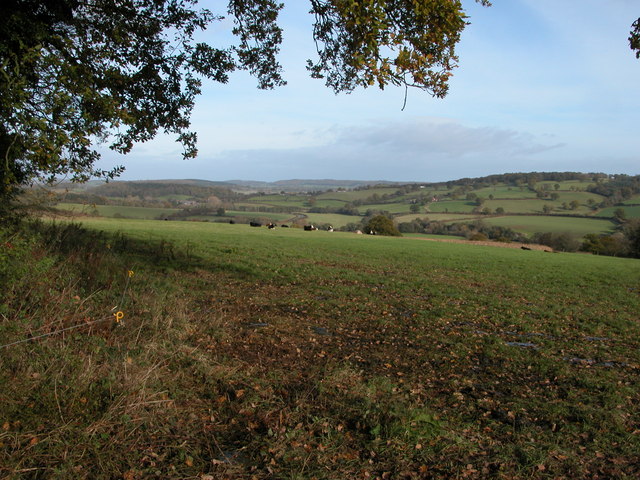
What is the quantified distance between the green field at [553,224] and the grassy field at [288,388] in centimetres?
7161

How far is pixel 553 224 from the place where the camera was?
264 ft

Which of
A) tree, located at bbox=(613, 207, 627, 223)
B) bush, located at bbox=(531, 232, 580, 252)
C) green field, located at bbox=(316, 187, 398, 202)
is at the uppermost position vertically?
green field, located at bbox=(316, 187, 398, 202)

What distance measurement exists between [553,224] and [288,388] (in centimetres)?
8634

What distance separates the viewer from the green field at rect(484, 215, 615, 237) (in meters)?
73.9

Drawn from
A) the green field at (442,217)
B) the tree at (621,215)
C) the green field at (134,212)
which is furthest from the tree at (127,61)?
the tree at (621,215)

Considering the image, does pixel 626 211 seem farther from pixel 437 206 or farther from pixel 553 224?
pixel 437 206

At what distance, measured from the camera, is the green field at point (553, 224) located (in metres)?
73.9

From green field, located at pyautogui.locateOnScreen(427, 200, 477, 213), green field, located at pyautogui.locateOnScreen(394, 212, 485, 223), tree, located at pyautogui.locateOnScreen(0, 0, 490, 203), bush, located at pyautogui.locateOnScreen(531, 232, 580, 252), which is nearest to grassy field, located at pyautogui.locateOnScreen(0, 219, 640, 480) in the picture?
tree, located at pyautogui.locateOnScreen(0, 0, 490, 203)

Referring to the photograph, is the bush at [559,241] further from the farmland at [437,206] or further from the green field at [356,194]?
the green field at [356,194]

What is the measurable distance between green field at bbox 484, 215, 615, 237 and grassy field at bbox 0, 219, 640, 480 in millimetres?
71606

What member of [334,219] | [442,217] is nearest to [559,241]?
[442,217]

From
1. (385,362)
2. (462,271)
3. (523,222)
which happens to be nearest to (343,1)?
(385,362)

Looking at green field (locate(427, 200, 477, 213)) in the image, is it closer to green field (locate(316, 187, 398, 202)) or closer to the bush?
green field (locate(316, 187, 398, 202))

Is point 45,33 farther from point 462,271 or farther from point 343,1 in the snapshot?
point 462,271
